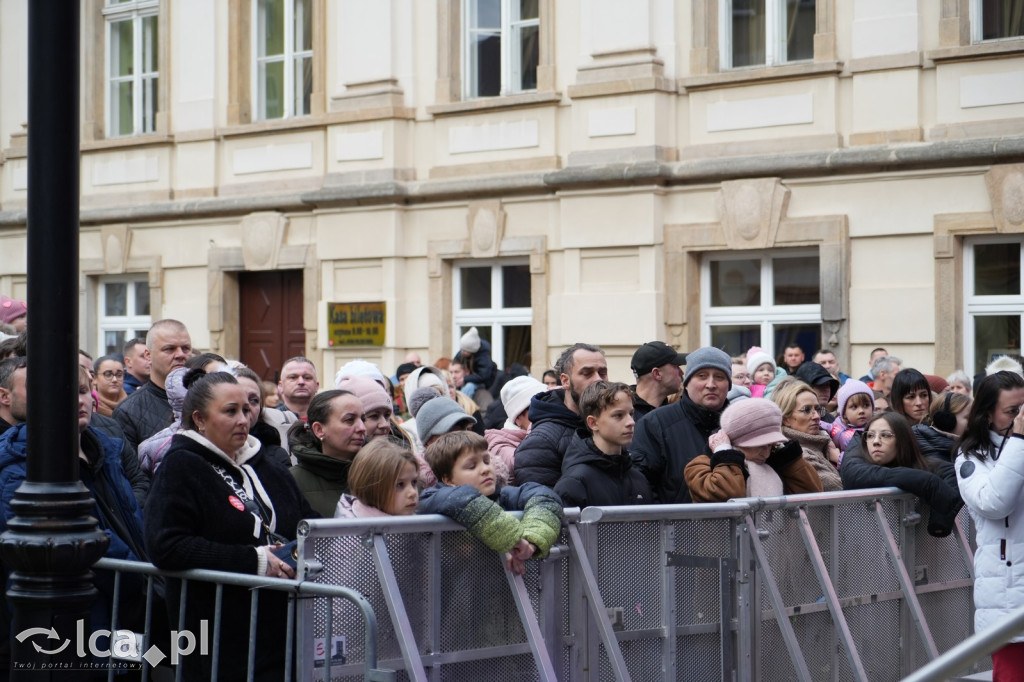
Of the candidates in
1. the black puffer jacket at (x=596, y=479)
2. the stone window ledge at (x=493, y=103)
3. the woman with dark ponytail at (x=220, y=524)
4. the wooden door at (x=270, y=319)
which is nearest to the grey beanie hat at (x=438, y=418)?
the black puffer jacket at (x=596, y=479)

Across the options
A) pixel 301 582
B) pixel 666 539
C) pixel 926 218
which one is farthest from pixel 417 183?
pixel 301 582

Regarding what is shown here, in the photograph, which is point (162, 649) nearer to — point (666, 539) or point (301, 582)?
point (301, 582)

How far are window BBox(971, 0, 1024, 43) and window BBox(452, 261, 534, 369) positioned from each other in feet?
18.0

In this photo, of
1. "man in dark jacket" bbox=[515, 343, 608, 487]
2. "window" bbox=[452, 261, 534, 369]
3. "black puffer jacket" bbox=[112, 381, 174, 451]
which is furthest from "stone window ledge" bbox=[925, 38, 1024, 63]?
"black puffer jacket" bbox=[112, 381, 174, 451]

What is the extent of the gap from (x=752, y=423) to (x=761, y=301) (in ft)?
29.7

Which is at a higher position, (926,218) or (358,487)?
(926,218)

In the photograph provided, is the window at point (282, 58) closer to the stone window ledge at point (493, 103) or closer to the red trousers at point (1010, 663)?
the stone window ledge at point (493, 103)

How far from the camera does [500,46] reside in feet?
58.2

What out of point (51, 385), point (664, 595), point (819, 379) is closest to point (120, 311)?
point (819, 379)

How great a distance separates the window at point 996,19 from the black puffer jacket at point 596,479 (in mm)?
9016

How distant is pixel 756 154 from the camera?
15.4 metres

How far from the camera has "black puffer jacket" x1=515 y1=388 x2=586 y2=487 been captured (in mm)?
7180

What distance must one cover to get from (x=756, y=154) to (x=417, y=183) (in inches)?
166

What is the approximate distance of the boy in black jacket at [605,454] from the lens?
6.68 meters
